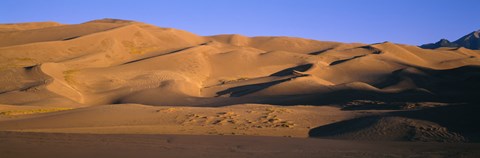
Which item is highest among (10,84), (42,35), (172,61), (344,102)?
(42,35)

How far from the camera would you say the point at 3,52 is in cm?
4662

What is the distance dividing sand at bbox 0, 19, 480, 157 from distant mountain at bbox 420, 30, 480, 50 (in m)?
32.0

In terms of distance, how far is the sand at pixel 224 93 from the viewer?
1481cm

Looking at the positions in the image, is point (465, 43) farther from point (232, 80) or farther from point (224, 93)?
point (224, 93)

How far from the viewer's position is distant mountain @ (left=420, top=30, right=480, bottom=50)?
115 metres

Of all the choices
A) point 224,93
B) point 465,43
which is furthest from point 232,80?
point 465,43

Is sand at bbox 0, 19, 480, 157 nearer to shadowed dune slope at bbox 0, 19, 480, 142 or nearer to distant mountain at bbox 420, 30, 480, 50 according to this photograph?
shadowed dune slope at bbox 0, 19, 480, 142

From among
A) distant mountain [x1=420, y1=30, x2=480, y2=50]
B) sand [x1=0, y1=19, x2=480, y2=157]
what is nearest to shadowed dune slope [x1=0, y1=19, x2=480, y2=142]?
sand [x1=0, y1=19, x2=480, y2=157]

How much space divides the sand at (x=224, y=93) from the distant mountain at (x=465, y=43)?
3199 centimetres

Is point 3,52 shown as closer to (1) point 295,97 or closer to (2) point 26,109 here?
(2) point 26,109

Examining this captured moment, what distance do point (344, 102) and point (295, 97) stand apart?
174 inches

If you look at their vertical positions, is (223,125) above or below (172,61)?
below

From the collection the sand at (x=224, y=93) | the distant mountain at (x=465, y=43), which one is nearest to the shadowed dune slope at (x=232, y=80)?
the sand at (x=224, y=93)

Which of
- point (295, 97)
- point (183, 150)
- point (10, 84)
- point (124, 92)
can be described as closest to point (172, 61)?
point (124, 92)
